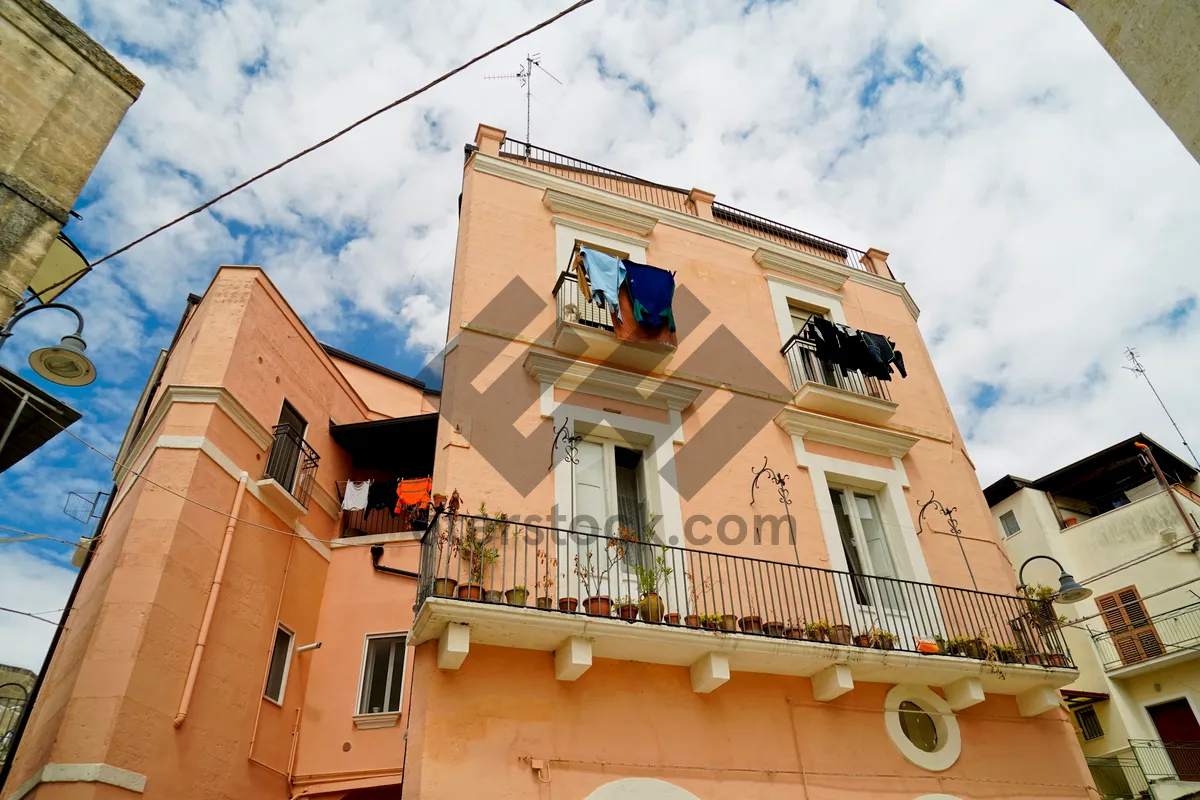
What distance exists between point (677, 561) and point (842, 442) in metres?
4.02

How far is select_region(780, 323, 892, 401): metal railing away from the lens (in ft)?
41.1

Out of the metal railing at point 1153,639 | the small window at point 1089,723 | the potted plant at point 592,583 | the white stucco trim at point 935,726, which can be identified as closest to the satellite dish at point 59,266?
the potted plant at point 592,583

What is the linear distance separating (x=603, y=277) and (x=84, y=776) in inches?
355

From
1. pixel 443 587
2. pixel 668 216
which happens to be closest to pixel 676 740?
pixel 443 587

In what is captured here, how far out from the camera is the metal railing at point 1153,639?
23.1 metres

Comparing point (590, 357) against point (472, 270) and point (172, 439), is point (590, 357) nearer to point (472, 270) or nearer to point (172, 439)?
point (472, 270)

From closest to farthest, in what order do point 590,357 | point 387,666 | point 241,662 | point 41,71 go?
point 41,71 < point 590,357 < point 241,662 < point 387,666

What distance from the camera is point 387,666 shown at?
522 inches

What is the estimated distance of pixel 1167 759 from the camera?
2258 centimetres

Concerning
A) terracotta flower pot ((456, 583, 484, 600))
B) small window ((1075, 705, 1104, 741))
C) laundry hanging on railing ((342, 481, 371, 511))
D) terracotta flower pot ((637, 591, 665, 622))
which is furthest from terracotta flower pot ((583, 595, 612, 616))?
small window ((1075, 705, 1104, 741))

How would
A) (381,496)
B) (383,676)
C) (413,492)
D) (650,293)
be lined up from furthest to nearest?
(381,496)
(413,492)
(383,676)
(650,293)

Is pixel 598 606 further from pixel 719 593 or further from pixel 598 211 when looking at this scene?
pixel 598 211

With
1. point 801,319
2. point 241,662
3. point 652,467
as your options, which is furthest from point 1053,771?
point 241,662

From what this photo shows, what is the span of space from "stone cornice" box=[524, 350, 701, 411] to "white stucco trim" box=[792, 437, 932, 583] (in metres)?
2.05
